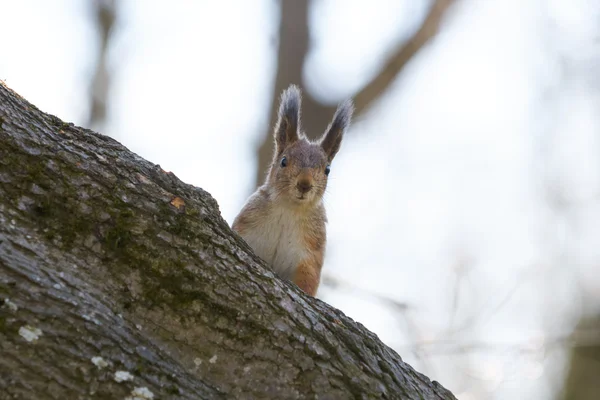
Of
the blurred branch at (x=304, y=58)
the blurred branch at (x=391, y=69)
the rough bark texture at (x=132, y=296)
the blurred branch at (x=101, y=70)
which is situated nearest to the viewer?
the rough bark texture at (x=132, y=296)

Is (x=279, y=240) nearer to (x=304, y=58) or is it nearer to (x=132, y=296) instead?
(x=132, y=296)

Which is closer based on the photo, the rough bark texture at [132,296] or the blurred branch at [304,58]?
the rough bark texture at [132,296]

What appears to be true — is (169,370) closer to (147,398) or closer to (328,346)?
(147,398)

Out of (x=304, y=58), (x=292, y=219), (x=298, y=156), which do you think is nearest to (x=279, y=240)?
(x=292, y=219)

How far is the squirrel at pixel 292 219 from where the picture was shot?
3881 millimetres

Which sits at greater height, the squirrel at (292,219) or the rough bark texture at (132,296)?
the squirrel at (292,219)

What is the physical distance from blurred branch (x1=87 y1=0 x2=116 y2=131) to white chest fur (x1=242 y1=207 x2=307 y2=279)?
158 inches

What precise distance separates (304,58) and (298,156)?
2.06 meters

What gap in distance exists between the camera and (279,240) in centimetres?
395

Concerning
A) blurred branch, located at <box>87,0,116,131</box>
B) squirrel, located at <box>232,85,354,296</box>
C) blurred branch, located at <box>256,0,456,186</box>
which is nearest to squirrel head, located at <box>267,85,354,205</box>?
squirrel, located at <box>232,85,354,296</box>

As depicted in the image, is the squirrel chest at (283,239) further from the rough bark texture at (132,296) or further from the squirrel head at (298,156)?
the rough bark texture at (132,296)

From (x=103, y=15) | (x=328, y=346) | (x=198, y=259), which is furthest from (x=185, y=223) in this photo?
(x=103, y=15)

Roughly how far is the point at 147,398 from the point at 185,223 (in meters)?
0.54

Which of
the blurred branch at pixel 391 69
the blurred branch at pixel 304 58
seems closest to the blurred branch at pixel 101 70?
the blurred branch at pixel 304 58
